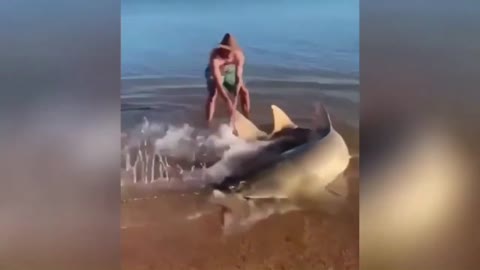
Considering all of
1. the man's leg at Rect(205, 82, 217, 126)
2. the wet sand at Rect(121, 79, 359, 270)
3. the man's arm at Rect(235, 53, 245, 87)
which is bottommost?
the wet sand at Rect(121, 79, 359, 270)

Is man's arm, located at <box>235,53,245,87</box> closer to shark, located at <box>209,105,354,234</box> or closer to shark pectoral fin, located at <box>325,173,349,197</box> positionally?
shark, located at <box>209,105,354,234</box>

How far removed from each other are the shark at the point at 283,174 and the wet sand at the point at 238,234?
0.02 m

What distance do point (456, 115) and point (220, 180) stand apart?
2.17ft

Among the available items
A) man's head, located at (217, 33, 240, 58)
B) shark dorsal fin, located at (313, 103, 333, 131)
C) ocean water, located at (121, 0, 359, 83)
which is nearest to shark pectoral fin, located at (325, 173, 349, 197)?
shark dorsal fin, located at (313, 103, 333, 131)

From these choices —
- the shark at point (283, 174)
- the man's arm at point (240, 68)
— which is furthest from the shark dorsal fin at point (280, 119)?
the man's arm at point (240, 68)

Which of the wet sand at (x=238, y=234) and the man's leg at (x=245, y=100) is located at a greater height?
the man's leg at (x=245, y=100)

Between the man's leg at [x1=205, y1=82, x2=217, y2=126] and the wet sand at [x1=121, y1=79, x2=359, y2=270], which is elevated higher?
the man's leg at [x1=205, y1=82, x2=217, y2=126]

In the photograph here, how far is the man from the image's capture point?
1.44m

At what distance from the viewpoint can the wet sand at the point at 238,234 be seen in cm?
142

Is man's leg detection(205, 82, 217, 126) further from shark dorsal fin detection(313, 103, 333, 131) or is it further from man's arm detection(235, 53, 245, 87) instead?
shark dorsal fin detection(313, 103, 333, 131)

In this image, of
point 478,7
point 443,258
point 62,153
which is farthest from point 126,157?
point 478,7

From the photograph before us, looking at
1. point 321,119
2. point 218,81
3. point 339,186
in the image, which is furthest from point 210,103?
point 339,186

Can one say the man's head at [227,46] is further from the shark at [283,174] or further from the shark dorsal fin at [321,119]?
the shark dorsal fin at [321,119]

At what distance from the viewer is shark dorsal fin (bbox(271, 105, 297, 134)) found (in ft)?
4.70
